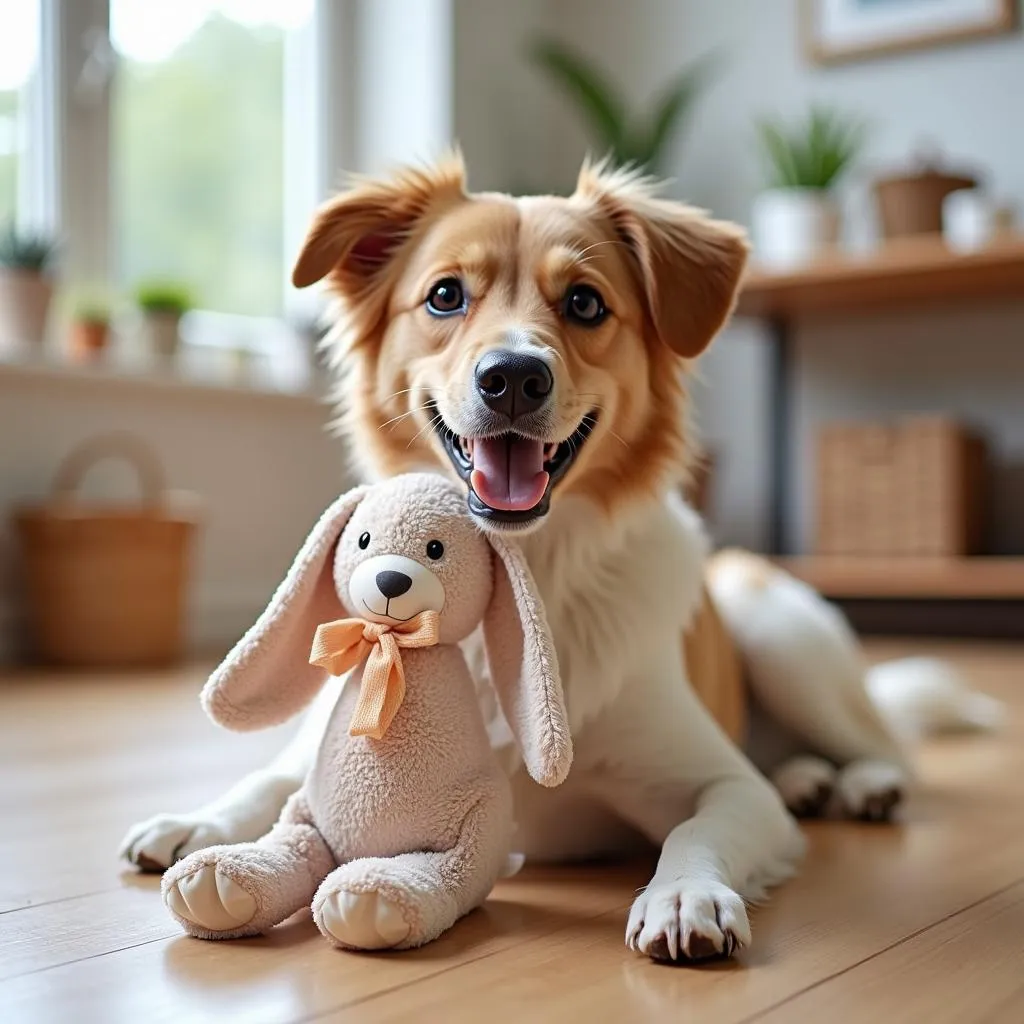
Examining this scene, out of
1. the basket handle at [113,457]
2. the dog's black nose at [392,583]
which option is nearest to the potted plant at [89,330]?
the basket handle at [113,457]

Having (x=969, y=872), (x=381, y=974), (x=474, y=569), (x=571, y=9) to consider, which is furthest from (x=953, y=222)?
(x=381, y=974)

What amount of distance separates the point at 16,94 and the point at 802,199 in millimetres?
2516

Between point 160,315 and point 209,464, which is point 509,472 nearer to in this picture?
point 160,315

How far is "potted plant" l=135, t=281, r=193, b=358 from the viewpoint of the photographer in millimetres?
4004

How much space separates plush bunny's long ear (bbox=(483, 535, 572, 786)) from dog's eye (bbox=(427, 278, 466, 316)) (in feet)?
1.08

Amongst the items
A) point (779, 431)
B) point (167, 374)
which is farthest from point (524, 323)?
point (779, 431)

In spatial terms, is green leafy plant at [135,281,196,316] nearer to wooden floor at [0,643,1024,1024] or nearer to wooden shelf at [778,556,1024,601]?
wooden shelf at [778,556,1024,601]

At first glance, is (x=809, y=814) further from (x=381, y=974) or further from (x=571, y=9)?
(x=571, y=9)

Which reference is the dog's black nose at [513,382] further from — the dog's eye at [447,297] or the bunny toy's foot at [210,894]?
the bunny toy's foot at [210,894]

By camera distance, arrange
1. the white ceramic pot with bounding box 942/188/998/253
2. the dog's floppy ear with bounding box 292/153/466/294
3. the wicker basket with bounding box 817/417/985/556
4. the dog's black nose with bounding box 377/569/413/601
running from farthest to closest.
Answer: the wicker basket with bounding box 817/417/985/556
the white ceramic pot with bounding box 942/188/998/253
the dog's floppy ear with bounding box 292/153/466/294
the dog's black nose with bounding box 377/569/413/601

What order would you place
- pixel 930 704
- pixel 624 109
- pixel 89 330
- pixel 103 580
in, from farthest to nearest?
1. pixel 624 109
2. pixel 89 330
3. pixel 103 580
4. pixel 930 704

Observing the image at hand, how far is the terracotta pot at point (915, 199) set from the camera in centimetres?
427

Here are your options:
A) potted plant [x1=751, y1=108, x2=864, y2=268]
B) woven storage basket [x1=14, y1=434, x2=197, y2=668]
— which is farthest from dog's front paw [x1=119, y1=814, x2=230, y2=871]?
potted plant [x1=751, y1=108, x2=864, y2=268]

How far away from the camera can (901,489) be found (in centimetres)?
443
